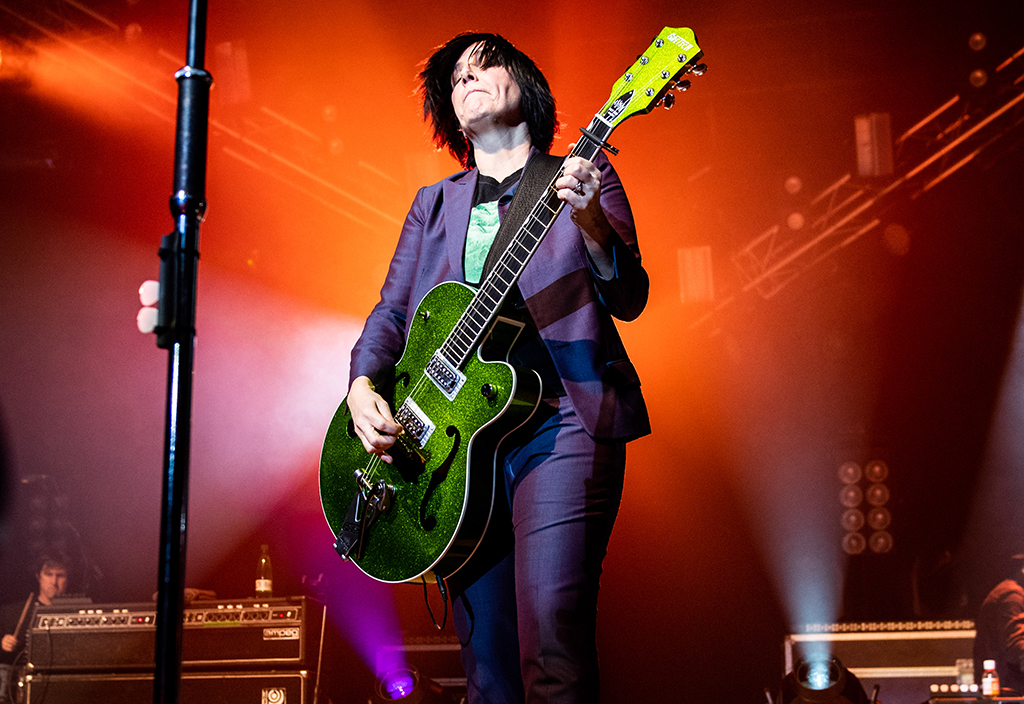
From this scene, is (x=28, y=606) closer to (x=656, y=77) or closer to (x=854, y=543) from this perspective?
(x=656, y=77)

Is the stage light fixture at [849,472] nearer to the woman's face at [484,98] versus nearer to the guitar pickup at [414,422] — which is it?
the woman's face at [484,98]

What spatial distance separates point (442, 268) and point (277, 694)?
245 centimetres

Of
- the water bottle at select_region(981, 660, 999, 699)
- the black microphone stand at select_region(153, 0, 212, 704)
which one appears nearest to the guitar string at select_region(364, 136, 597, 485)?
the black microphone stand at select_region(153, 0, 212, 704)

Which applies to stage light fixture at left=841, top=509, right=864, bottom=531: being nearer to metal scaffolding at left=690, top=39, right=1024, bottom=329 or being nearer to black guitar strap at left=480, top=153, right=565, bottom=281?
metal scaffolding at left=690, top=39, right=1024, bottom=329

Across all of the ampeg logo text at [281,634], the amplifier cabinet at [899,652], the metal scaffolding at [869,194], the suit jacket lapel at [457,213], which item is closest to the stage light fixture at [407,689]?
the ampeg logo text at [281,634]

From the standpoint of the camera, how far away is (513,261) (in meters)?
1.96

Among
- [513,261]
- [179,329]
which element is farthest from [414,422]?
[179,329]

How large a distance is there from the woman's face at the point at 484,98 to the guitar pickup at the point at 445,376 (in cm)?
69

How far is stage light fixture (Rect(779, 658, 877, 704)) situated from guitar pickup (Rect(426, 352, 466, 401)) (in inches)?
99.4

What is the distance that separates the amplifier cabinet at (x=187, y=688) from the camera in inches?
147

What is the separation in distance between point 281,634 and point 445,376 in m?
2.38

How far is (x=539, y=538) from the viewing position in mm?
1804

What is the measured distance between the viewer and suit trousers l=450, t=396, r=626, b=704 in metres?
1.72

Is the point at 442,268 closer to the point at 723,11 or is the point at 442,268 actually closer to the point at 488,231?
the point at 488,231
